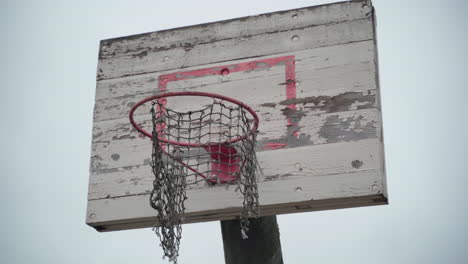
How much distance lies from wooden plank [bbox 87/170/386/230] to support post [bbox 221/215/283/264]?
1.15 ft

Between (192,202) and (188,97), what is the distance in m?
0.63

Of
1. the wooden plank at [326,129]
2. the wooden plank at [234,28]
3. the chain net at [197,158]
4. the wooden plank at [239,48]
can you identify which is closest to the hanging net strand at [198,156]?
the chain net at [197,158]

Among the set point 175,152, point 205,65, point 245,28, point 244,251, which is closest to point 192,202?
point 175,152

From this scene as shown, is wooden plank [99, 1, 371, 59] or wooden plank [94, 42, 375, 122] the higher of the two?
wooden plank [99, 1, 371, 59]

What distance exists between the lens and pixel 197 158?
12.8 feet

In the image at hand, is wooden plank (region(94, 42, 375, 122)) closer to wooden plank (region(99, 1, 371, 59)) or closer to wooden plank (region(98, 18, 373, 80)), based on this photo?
wooden plank (region(98, 18, 373, 80))

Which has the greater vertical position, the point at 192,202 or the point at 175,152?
the point at 175,152

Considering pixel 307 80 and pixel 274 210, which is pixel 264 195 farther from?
pixel 307 80

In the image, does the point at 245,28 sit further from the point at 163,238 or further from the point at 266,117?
the point at 163,238

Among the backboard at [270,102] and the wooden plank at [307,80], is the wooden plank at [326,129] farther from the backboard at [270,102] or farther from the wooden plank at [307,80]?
the wooden plank at [307,80]

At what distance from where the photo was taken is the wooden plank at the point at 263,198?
143 inches

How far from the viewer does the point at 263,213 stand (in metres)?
→ 3.81

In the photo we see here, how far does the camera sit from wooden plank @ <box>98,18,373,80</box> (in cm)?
404

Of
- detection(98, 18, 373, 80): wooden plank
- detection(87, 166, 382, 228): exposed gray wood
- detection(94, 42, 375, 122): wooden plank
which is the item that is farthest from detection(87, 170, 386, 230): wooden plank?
detection(98, 18, 373, 80): wooden plank
